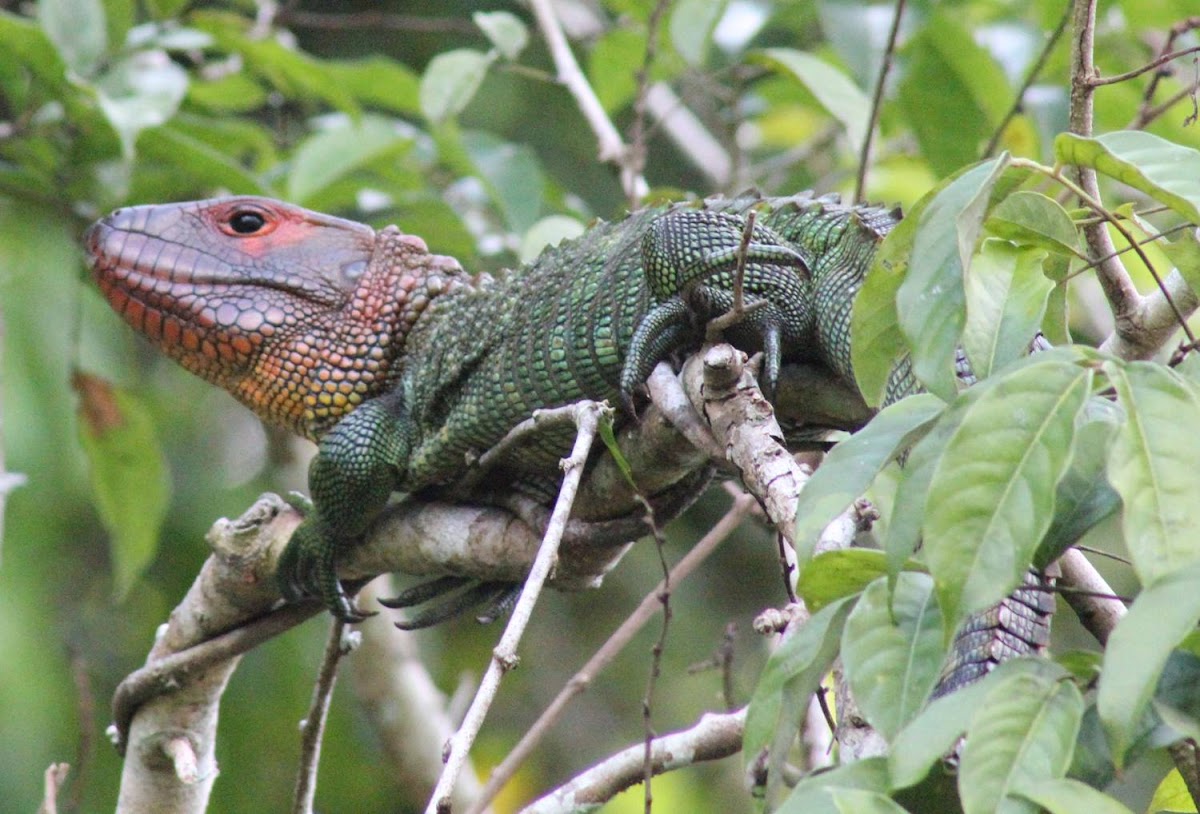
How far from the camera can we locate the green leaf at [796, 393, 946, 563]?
3.99 feet

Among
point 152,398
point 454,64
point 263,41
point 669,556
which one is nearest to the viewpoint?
point 454,64

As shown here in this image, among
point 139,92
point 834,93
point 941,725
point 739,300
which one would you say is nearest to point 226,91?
point 139,92

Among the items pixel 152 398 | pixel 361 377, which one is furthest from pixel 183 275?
pixel 152 398

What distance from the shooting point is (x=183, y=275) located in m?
3.29

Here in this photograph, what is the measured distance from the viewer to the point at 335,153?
373cm

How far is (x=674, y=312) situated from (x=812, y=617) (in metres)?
1.26

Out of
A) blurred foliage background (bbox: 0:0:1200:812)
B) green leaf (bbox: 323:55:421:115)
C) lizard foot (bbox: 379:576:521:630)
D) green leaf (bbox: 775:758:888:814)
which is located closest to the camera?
green leaf (bbox: 775:758:888:814)

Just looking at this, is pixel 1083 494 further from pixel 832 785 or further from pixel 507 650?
pixel 507 650

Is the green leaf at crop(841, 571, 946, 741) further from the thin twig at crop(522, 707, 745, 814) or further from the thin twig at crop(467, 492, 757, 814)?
the thin twig at crop(522, 707, 745, 814)

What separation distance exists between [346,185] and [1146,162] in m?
3.19

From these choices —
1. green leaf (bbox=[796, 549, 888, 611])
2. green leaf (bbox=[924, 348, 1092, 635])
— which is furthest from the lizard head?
green leaf (bbox=[924, 348, 1092, 635])

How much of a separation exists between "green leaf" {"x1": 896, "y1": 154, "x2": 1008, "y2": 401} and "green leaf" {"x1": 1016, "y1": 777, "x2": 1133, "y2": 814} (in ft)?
1.13

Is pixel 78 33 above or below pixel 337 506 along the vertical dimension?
above

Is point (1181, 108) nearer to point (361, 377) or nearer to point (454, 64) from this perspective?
point (454, 64)
